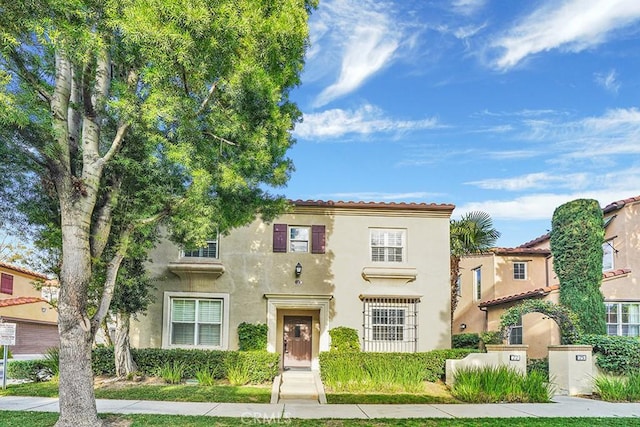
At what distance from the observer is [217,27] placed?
861 cm

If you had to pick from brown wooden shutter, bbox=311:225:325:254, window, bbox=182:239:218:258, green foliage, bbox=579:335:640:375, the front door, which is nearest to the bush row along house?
green foliage, bbox=579:335:640:375

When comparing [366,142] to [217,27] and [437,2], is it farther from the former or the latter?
[217,27]

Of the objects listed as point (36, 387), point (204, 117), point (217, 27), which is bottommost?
point (36, 387)

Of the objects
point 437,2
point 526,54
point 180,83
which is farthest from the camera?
point 526,54

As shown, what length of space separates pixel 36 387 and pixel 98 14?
10.4m

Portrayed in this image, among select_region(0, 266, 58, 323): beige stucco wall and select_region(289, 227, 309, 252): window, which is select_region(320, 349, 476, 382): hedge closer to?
select_region(289, 227, 309, 252): window

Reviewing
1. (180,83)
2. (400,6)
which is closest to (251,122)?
(180,83)

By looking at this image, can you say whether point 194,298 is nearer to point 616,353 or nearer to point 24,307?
point 616,353

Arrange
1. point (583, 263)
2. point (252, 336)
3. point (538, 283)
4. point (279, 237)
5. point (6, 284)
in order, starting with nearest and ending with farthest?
point (583, 263)
point (252, 336)
point (279, 237)
point (538, 283)
point (6, 284)

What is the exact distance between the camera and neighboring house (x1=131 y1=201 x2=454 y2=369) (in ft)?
58.9

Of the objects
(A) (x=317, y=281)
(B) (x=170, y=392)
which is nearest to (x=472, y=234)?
(A) (x=317, y=281)

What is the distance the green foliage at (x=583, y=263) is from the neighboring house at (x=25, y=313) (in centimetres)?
2327

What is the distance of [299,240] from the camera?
18688mm

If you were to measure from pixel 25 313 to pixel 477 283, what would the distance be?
23762 millimetres
